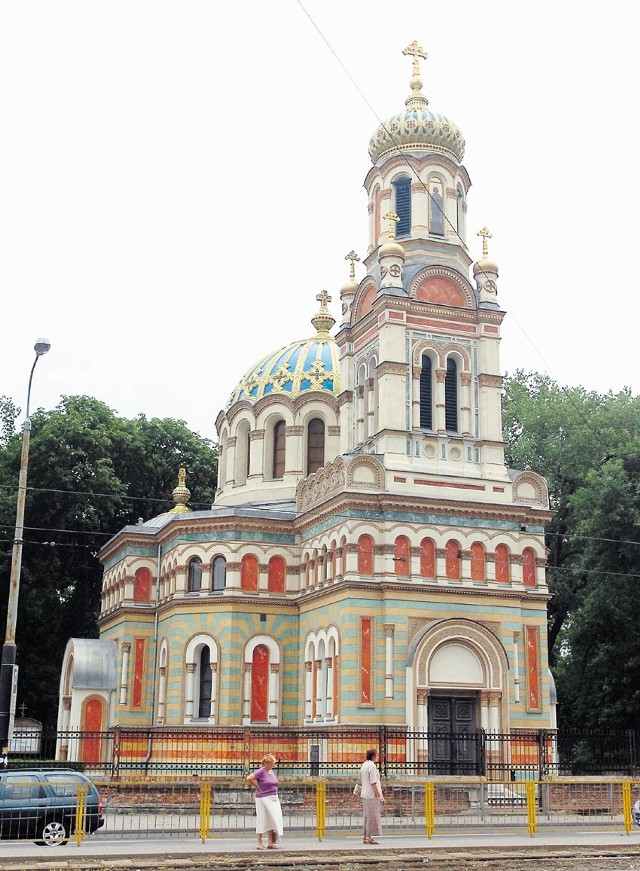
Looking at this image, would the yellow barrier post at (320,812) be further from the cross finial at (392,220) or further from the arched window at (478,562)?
the cross finial at (392,220)

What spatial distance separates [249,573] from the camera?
3900cm

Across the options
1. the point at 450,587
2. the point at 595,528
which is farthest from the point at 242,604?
the point at 595,528

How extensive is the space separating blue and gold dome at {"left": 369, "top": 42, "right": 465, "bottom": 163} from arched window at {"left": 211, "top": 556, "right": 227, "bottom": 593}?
16034 millimetres

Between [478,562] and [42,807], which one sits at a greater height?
[478,562]

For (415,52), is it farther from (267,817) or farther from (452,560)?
(267,817)

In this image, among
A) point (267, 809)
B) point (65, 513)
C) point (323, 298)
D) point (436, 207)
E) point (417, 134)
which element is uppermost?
point (417, 134)

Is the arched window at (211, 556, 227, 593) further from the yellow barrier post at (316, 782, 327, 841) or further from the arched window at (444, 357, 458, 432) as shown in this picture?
the yellow barrier post at (316, 782, 327, 841)

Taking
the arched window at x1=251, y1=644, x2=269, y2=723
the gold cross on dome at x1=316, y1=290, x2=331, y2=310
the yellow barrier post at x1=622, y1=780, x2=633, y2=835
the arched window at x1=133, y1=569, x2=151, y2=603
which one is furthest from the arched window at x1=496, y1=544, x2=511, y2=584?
the gold cross on dome at x1=316, y1=290, x2=331, y2=310

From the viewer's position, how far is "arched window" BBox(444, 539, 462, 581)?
35125 millimetres

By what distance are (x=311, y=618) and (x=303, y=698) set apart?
108 inches

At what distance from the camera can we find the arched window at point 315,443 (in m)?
44.5

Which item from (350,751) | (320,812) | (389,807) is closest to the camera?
(320,812)

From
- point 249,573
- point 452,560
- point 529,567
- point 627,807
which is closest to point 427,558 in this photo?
point 452,560

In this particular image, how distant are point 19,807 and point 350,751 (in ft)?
48.1
